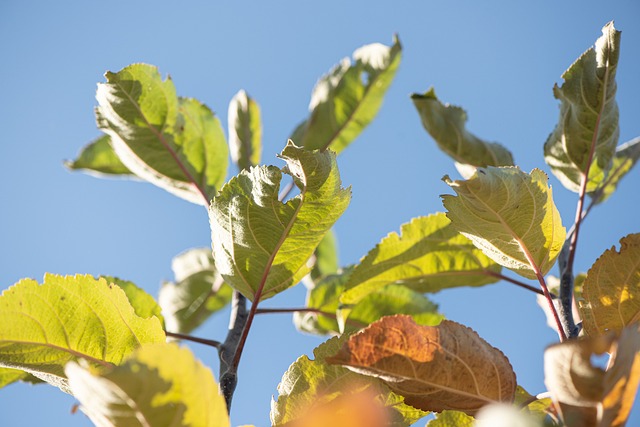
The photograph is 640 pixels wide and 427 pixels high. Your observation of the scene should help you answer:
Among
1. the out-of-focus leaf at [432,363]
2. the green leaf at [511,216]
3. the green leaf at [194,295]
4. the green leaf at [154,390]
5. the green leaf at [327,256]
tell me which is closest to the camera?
the green leaf at [154,390]

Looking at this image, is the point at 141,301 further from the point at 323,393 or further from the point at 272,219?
the point at 323,393

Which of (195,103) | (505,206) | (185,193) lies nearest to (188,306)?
(185,193)

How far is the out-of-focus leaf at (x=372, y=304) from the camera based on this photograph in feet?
6.41

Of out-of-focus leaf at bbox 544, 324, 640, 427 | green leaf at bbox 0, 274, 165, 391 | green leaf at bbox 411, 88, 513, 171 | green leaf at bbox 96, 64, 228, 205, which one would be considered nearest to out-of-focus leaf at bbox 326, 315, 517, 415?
out-of-focus leaf at bbox 544, 324, 640, 427

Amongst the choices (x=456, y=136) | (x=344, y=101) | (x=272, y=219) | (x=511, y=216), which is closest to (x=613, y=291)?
(x=511, y=216)

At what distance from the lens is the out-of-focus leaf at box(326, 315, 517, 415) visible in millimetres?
1024

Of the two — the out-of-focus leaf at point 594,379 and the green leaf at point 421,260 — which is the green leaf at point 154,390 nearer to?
the out-of-focus leaf at point 594,379

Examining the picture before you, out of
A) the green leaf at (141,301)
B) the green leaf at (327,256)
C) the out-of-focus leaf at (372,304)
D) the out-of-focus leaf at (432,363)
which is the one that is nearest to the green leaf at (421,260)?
the out-of-focus leaf at (372,304)

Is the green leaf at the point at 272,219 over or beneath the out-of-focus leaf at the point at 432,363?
over

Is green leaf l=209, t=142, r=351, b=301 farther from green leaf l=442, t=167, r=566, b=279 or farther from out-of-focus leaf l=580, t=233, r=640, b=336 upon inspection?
out-of-focus leaf l=580, t=233, r=640, b=336

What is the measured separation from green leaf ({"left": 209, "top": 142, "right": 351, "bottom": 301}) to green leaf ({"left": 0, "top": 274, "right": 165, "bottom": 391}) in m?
0.24

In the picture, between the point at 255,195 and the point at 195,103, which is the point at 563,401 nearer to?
the point at 255,195

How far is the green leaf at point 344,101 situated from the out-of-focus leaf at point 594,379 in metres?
1.45

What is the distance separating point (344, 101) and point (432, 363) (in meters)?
1.36
